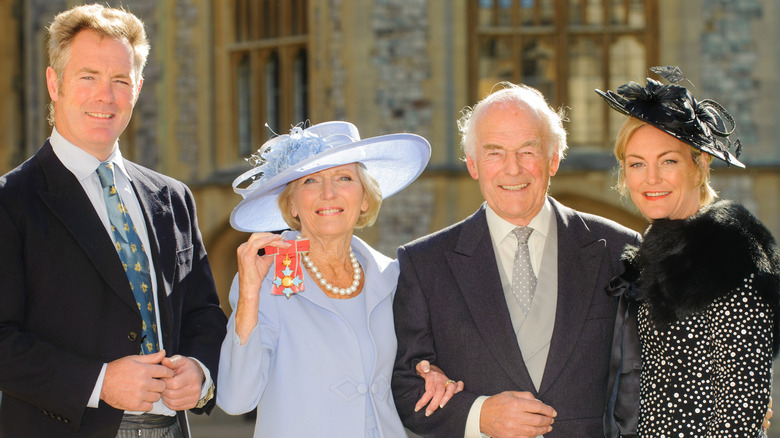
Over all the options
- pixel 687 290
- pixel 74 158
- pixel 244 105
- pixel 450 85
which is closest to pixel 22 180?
pixel 74 158

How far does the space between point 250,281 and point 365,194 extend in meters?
0.63

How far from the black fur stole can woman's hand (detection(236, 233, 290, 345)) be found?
1.18 m

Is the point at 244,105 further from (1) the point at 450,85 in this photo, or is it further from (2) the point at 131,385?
(2) the point at 131,385

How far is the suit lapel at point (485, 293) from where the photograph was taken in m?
3.03

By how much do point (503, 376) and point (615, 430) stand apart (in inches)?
15.6

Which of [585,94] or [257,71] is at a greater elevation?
[257,71]

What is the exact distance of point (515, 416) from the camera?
2902mm

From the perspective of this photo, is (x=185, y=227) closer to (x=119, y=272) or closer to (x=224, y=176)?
(x=119, y=272)

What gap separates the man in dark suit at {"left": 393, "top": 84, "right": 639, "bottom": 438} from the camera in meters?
3.01

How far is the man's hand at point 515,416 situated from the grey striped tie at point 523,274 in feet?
1.10

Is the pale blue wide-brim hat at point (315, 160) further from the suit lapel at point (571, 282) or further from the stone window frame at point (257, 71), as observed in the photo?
the stone window frame at point (257, 71)

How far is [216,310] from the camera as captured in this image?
320 centimetres

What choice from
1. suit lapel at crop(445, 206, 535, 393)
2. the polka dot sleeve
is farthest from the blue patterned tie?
the polka dot sleeve

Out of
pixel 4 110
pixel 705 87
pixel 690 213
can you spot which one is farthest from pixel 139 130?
pixel 690 213
